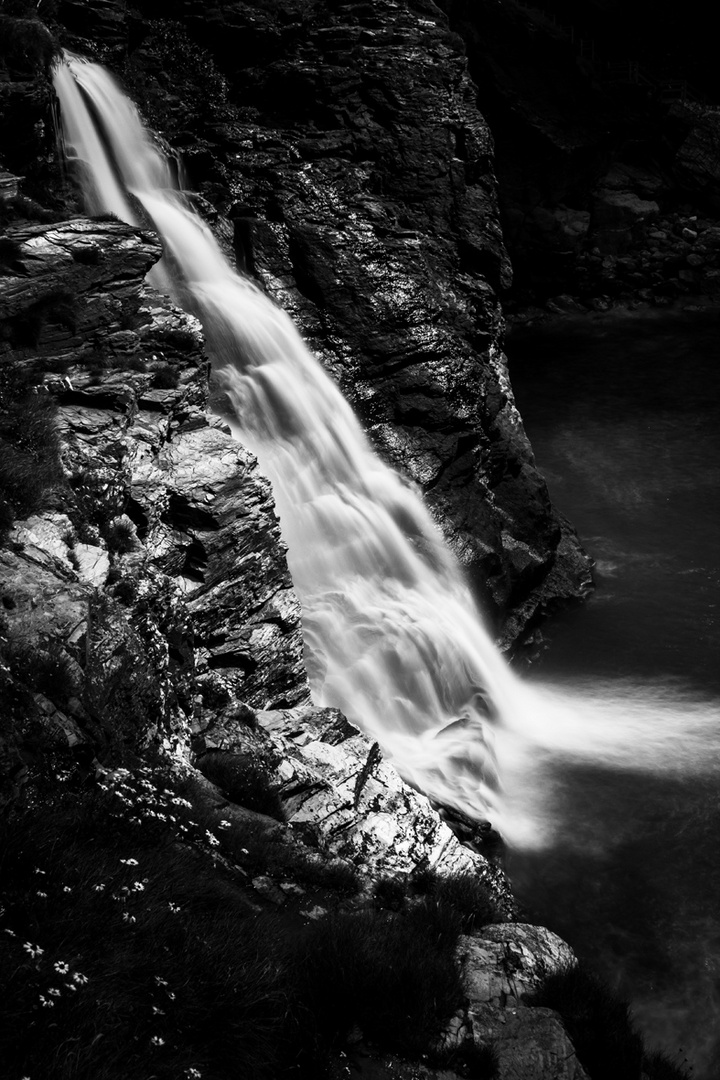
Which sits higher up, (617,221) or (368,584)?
(368,584)

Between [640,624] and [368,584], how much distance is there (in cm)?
692

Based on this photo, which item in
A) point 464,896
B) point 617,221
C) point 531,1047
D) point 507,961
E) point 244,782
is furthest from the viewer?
point 617,221

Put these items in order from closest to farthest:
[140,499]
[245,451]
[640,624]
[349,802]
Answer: [349,802]
[140,499]
[245,451]
[640,624]

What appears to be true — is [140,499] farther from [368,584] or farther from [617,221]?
[617,221]

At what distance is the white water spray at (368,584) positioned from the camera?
14.1 metres

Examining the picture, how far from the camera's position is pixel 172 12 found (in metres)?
21.0

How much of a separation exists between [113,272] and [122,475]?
3.87 metres

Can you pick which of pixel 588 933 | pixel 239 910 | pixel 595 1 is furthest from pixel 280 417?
pixel 595 1

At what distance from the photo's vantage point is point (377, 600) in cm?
1562

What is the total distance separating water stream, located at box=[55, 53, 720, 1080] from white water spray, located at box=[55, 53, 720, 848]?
0.03m

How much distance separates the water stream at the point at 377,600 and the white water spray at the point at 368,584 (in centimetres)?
3

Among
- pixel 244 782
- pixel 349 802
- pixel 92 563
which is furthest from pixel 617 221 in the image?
pixel 244 782

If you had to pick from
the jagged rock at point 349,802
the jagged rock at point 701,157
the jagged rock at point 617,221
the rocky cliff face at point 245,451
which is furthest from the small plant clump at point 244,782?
the jagged rock at point 701,157

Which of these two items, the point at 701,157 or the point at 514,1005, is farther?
the point at 701,157
